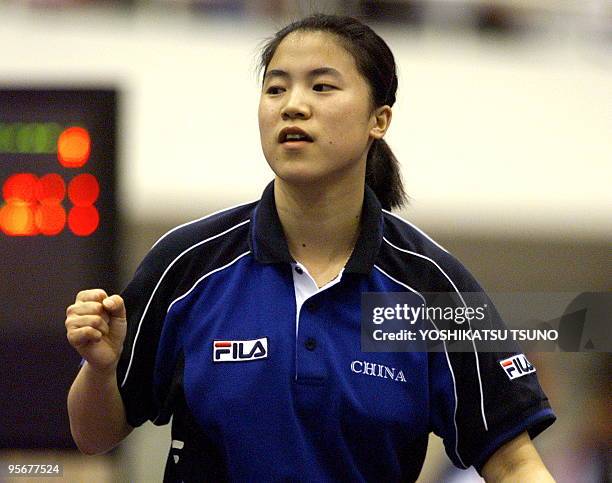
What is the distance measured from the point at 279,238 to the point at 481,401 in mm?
353

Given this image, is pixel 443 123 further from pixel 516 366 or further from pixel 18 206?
pixel 516 366

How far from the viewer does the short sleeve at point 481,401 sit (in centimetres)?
159

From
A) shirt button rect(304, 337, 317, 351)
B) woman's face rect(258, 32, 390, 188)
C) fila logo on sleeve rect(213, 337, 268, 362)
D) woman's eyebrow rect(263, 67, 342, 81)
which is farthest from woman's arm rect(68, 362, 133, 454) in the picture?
woman's eyebrow rect(263, 67, 342, 81)

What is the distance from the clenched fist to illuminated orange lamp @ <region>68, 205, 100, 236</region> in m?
1.13

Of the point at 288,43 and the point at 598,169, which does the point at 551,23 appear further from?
the point at 288,43

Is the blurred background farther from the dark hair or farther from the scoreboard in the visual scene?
the dark hair

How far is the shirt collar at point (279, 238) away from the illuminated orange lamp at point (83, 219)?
1003 mm

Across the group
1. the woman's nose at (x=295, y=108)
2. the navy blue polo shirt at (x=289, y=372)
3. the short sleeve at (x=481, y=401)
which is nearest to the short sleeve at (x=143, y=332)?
the navy blue polo shirt at (x=289, y=372)

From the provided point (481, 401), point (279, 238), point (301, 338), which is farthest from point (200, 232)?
point (481, 401)

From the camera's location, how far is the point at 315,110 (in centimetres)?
158

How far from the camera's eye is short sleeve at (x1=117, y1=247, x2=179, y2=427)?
1.58m

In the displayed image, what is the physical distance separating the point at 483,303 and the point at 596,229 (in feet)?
8.05

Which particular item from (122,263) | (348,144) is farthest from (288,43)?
(122,263)

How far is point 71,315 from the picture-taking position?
1466mm
